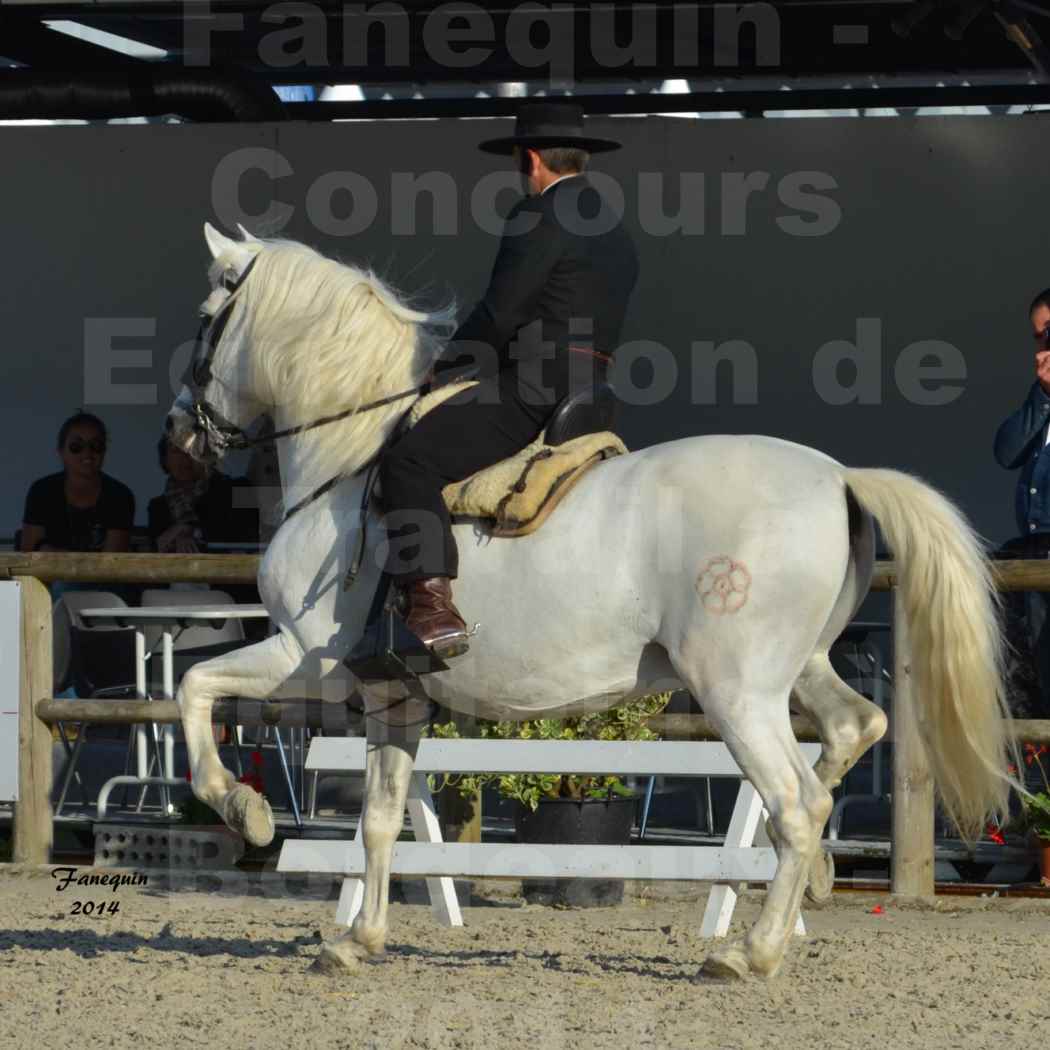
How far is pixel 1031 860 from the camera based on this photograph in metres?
7.37

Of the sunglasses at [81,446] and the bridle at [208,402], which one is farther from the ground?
the bridle at [208,402]

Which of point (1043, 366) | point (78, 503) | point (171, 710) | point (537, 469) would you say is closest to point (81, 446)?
point (78, 503)

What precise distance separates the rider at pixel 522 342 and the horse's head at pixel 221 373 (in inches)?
25.7

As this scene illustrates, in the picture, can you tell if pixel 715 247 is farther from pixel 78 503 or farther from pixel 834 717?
pixel 834 717

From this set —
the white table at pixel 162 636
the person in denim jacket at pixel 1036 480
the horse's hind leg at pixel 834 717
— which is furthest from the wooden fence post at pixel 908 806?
the white table at pixel 162 636

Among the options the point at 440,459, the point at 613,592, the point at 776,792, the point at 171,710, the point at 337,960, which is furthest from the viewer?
the point at 171,710

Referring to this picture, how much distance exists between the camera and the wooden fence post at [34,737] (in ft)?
25.5

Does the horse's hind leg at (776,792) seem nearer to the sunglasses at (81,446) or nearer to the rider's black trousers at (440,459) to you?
the rider's black trousers at (440,459)

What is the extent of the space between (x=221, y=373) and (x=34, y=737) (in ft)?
8.88

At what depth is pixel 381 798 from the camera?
5570 mm

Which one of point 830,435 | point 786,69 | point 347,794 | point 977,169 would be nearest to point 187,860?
point 347,794

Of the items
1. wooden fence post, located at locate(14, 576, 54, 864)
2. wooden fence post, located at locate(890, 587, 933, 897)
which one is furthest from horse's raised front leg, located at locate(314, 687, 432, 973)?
wooden fence post, located at locate(14, 576, 54, 864)

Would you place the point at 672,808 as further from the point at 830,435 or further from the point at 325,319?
the point at 325,319

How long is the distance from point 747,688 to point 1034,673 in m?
3.06
